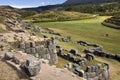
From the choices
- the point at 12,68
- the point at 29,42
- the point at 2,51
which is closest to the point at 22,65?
the point at 12,68

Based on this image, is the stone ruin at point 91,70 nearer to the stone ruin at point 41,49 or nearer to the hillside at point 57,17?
the stone ruin at point 41,49

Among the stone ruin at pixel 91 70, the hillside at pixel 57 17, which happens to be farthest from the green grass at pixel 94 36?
the hillside at pixel 57 17

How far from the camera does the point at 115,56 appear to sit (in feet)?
147

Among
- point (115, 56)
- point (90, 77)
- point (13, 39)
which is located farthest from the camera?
point (115, 56)

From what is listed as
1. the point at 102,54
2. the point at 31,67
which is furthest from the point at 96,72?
the point at 102,54

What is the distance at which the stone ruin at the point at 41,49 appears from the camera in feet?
109

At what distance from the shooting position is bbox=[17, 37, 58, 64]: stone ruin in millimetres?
33250

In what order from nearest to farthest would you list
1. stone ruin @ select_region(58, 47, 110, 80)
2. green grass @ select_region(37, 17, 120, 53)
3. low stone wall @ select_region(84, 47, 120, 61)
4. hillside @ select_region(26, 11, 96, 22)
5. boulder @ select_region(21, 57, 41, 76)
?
1. boulder @ select_region(21, 57, 41, 76)
2. stone ruin @ select_region(58, 47, 110, 80)
3. low stone wall @ select_region(84, 47, 120, 61)
4. green grass @ select_region(37, 17, 120, 53)
5. hillside @ select_region(26, 11, 96, 22)

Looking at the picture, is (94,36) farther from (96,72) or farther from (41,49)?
(96,72)

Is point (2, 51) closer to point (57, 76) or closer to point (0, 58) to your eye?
point (0, 58)

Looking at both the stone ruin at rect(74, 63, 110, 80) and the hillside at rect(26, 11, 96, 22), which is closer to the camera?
the stone ruin at rect(74, 63, 110, 80)

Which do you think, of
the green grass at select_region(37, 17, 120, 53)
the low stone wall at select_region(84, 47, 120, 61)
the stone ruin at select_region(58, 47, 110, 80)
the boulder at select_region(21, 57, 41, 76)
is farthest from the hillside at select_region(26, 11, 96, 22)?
the boulder at select_region(21, 57, 41, 76)

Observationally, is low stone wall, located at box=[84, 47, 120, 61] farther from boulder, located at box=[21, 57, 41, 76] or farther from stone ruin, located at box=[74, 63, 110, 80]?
boulder, located at box=[21, 57, 41, 76]

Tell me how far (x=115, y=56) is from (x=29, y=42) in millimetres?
16064
